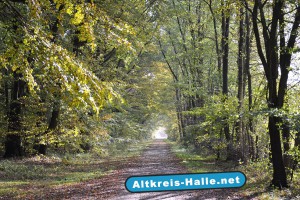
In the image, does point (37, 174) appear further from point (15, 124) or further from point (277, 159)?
point (277, 159)

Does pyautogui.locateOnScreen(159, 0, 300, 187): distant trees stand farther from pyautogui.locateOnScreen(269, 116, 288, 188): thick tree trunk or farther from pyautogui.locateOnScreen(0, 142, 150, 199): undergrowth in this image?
pyautogui.locateOnScreen(0, 142, 150, 199): undergrowth

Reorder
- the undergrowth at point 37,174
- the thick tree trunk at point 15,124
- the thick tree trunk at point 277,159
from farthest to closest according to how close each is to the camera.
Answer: the thick tree trunk at point 15,124, the undergrowth at point 37,174, the thick tree trunk at point 277,159

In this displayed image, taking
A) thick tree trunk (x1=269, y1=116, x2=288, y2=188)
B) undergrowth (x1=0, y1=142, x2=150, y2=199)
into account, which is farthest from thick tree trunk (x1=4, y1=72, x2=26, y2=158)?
thick tree trunk (x1=269, y1=116, x2=288, y2=188)

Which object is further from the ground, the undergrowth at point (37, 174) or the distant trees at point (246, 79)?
the distant trees at point (246, 79)

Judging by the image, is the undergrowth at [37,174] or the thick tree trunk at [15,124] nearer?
→ the undergrowth at [37,174]

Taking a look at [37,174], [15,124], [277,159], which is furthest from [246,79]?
[15,124]

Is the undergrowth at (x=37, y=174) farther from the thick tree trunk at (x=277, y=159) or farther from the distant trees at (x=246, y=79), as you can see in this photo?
the thick tree trunk at (x=277, y=159)

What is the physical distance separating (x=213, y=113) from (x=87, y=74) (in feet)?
32.3

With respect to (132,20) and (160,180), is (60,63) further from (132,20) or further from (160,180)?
(132,20)

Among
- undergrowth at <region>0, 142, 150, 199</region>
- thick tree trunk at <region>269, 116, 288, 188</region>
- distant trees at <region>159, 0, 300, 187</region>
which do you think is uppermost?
distant trees at <region>159, 0, 300, 187</region>

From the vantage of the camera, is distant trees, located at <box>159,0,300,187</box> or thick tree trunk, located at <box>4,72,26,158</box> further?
thick tree trunk, located at <box>4,72,26,158</box>

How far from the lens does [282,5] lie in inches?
361

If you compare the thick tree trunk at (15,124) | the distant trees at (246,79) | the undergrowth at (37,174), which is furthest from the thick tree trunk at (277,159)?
the thick tree trunk at (15,124)

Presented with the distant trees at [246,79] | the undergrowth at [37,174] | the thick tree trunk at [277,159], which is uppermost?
the distant trees at [246,79]
